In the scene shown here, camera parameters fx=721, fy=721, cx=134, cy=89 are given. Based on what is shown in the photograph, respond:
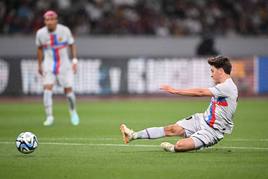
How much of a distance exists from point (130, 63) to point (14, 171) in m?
17.3

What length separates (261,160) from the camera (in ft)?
33.3

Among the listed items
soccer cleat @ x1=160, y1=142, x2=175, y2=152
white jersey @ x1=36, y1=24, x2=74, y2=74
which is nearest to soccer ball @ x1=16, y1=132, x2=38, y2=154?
soccer cleat @ x1=160, y1=142, x2=175, y2=152

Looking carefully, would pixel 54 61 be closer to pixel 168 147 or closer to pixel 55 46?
pixel 55 46

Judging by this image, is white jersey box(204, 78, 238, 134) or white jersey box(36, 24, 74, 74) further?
white jersey box(36, 24, 74, 74)

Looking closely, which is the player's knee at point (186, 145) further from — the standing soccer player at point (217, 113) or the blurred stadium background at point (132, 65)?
the blurred stadium background at point (132, 65)

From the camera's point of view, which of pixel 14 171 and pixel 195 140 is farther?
pixel 195 140

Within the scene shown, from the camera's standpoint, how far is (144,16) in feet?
95.7

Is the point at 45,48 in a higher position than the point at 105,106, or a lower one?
higher

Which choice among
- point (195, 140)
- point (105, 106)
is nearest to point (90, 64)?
point (105, 106)

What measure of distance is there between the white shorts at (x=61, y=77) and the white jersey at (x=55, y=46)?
0.28 ft

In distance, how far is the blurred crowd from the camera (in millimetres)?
27656

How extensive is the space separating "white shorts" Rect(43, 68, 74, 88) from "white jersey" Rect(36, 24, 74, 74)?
86 mm

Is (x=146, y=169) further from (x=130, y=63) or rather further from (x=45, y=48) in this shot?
(x=130, y=63)

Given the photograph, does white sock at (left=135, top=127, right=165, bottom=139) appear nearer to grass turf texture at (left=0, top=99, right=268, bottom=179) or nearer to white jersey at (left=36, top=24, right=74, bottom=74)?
grass turf texture at (left=0, top=99, right=268, bottom=179)
